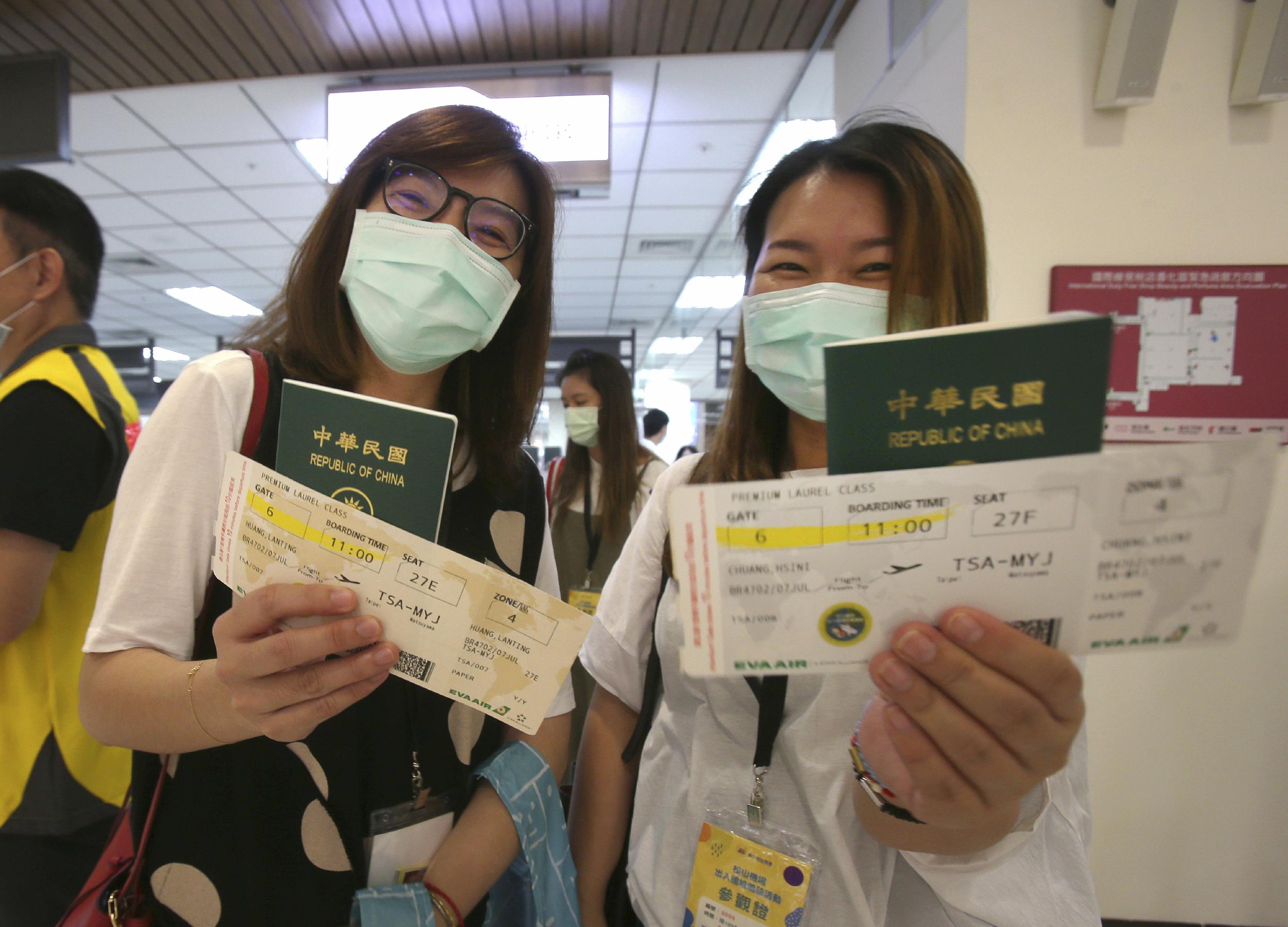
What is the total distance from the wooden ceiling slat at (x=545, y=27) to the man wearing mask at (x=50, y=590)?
2.36 metres

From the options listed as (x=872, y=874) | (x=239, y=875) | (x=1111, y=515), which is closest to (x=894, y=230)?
(x=1111, y=515)

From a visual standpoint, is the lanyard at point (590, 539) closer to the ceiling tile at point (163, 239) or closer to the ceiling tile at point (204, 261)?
the ceiling tile at point (163, 239)

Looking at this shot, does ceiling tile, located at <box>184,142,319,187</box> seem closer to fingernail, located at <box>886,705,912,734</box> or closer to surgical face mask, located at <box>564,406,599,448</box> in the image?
surgical face mask, located at <box>564,406,599,448</box>

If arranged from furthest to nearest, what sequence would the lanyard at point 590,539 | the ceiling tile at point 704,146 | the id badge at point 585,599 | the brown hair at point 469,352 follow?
the ceiling tile at point 704,146 < the lanyard at point 590,539 < the id badge at point 585,599 < the brown hair at point 469,352

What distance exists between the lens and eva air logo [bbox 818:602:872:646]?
51cm

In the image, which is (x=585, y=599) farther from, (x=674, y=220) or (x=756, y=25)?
(x=674, y=220)

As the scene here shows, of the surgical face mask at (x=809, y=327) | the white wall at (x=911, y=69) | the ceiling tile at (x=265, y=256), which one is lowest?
the surgical face mask at (x=809, y=327)

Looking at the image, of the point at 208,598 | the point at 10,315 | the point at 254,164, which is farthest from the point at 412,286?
the point at 254,164

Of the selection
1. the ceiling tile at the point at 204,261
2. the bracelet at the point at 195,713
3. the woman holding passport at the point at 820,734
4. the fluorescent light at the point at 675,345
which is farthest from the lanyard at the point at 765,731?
the fluorescent light at the point at 675,345

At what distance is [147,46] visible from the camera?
3.11 metres

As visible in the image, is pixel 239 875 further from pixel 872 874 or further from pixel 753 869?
pixel 872 874

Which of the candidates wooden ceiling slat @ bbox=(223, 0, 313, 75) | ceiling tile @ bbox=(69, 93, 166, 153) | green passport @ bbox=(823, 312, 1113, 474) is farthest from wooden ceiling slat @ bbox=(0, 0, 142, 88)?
green passport @ bbox=(823, 312, 1113, 474)

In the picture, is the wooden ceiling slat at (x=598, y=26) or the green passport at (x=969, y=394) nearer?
the green passport at (x=969, y=394)

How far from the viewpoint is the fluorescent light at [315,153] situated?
428 cm
